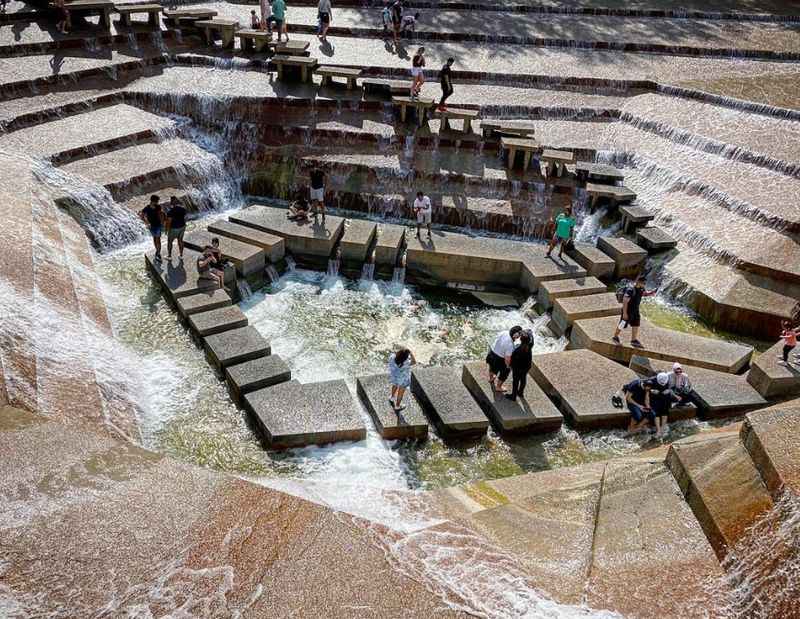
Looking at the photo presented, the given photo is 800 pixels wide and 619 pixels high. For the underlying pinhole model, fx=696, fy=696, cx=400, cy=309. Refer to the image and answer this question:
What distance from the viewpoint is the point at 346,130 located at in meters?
15.5

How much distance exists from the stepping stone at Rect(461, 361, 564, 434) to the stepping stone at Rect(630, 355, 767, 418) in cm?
180

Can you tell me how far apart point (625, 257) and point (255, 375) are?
7.06m

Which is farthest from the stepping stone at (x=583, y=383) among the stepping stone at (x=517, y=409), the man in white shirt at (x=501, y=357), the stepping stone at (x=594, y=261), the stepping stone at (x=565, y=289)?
the stepping stone at (x=594, y=261)

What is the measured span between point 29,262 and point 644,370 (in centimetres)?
874

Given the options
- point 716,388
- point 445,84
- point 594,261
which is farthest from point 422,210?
point 716,388

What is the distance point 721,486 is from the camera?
6281 mm

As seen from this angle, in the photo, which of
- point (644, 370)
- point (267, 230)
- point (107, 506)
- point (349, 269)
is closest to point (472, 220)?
point (349, 269)

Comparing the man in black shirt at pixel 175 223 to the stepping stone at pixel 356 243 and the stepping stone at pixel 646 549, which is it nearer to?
the stepping stone at pixel 356 243

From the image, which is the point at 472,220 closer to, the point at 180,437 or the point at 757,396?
the point at 757,396

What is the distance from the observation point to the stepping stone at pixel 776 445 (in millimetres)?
5855

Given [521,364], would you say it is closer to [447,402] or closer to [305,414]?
[447,402]

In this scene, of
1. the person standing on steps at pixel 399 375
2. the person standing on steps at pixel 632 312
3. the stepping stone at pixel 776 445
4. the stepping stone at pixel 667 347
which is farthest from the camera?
the stepping stone at pixel 667 347

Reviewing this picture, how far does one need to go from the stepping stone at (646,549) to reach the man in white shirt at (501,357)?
7.75 ft

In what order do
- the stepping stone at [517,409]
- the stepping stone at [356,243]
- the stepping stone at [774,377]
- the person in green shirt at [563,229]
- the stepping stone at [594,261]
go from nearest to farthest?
the stepping stone at [517,409] → the stepping stone at [774,377] → the person in green shirt at [563,229] → the stepping stone at [594,261] → the stepping stone at [356,243]
